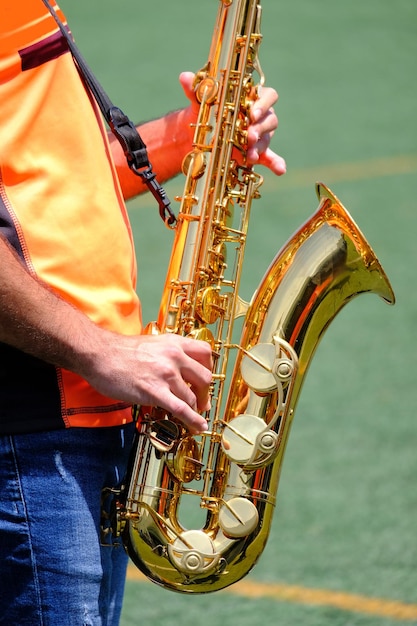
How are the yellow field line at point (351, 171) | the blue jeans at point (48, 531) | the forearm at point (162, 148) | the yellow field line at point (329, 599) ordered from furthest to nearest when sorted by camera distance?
1. the yellow field line at point (351, 171)
2. the yellow field line at point (329, 599)
3. the forearm at point (162, 148)
4. the blue jeans at point (48, 531)

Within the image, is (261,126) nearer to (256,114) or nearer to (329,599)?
(256,114)

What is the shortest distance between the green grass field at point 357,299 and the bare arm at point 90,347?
2.11 meters

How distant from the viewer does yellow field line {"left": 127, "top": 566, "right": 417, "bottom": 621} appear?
3846mm

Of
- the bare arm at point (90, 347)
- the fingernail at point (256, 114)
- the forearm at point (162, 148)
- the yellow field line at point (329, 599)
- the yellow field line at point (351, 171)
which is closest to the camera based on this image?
the bare arm at point (90, 347)

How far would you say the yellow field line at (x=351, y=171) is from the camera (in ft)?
28.4

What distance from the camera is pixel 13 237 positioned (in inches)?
76.2

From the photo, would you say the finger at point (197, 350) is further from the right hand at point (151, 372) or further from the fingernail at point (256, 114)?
the fingernail at point (256, 114)

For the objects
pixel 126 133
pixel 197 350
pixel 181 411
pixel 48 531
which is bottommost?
pixel 48 531

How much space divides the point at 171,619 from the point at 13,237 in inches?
91.7

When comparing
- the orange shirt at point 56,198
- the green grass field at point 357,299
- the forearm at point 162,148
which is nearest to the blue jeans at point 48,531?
the orange shirt at point 56,198

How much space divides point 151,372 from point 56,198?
15.5 inches

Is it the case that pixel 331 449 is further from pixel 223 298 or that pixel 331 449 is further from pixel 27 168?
pixel 27 168

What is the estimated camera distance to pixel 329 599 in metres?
3.93

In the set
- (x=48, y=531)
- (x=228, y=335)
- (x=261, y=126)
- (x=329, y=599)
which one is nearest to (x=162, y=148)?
(x=261, y=126)
